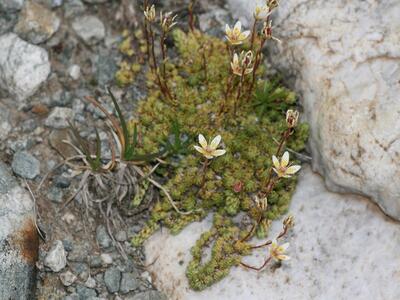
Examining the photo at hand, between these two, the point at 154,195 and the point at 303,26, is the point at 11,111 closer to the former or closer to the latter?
the point at 154,195

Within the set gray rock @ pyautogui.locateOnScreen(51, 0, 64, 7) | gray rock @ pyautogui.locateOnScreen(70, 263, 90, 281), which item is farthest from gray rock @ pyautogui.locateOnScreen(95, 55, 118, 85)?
gray rock @ pyautogui.locateOnScreen(70, 263, 90, 281)

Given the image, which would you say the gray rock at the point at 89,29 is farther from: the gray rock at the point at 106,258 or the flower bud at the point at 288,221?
the flower bud at the point at 288,221

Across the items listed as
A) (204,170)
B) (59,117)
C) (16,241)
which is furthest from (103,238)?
(59,117)

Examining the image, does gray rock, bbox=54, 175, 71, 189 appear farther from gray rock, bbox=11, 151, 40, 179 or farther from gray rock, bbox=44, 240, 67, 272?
gray rock, bbox=44, 240, 67, 272

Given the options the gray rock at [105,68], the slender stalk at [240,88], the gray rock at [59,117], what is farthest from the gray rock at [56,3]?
the slender stalk at [240,88]

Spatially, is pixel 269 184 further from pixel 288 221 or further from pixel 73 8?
pixel 73 8
